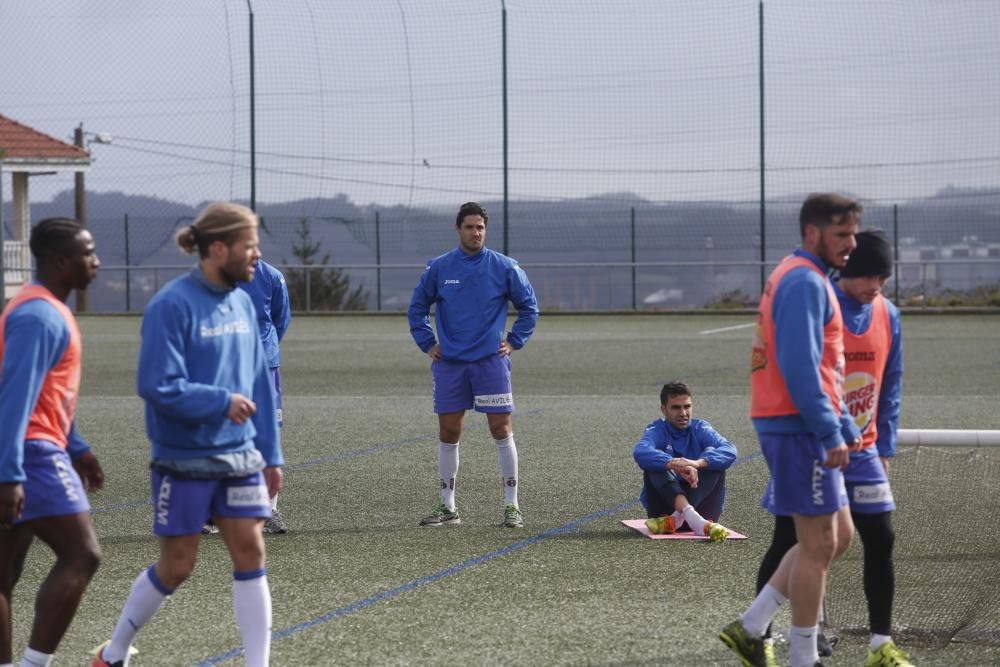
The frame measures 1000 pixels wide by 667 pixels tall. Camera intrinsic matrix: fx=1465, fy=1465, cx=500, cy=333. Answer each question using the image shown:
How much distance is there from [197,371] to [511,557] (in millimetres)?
3291

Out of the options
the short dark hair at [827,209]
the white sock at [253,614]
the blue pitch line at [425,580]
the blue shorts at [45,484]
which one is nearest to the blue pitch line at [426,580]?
the blue pitch line at [425,580]

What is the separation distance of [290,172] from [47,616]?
32.1m

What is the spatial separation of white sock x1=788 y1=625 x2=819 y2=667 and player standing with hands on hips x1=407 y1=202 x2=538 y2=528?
3.90m

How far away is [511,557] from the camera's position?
307 inches

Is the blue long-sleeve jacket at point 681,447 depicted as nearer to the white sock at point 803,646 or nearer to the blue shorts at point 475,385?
the blue shorts at point 475,385

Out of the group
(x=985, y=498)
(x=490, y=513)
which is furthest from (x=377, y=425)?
(x=985, y=498)

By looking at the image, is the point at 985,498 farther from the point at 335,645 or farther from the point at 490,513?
the point at 335,645

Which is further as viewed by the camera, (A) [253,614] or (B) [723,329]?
(B) [723,329]

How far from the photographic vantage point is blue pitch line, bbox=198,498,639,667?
6.10 meters

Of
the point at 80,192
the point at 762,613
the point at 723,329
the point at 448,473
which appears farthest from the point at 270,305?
the point at 80,192

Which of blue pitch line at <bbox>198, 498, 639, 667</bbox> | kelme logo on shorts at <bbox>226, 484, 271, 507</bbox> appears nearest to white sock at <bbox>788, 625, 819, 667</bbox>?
kelme logo on shorts at <bbox>226, 484, 271, 507</bbox>

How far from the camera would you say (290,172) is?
3641cm

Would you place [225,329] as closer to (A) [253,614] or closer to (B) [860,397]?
(A) [253,614]

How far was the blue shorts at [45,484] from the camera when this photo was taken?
482 centimetres
